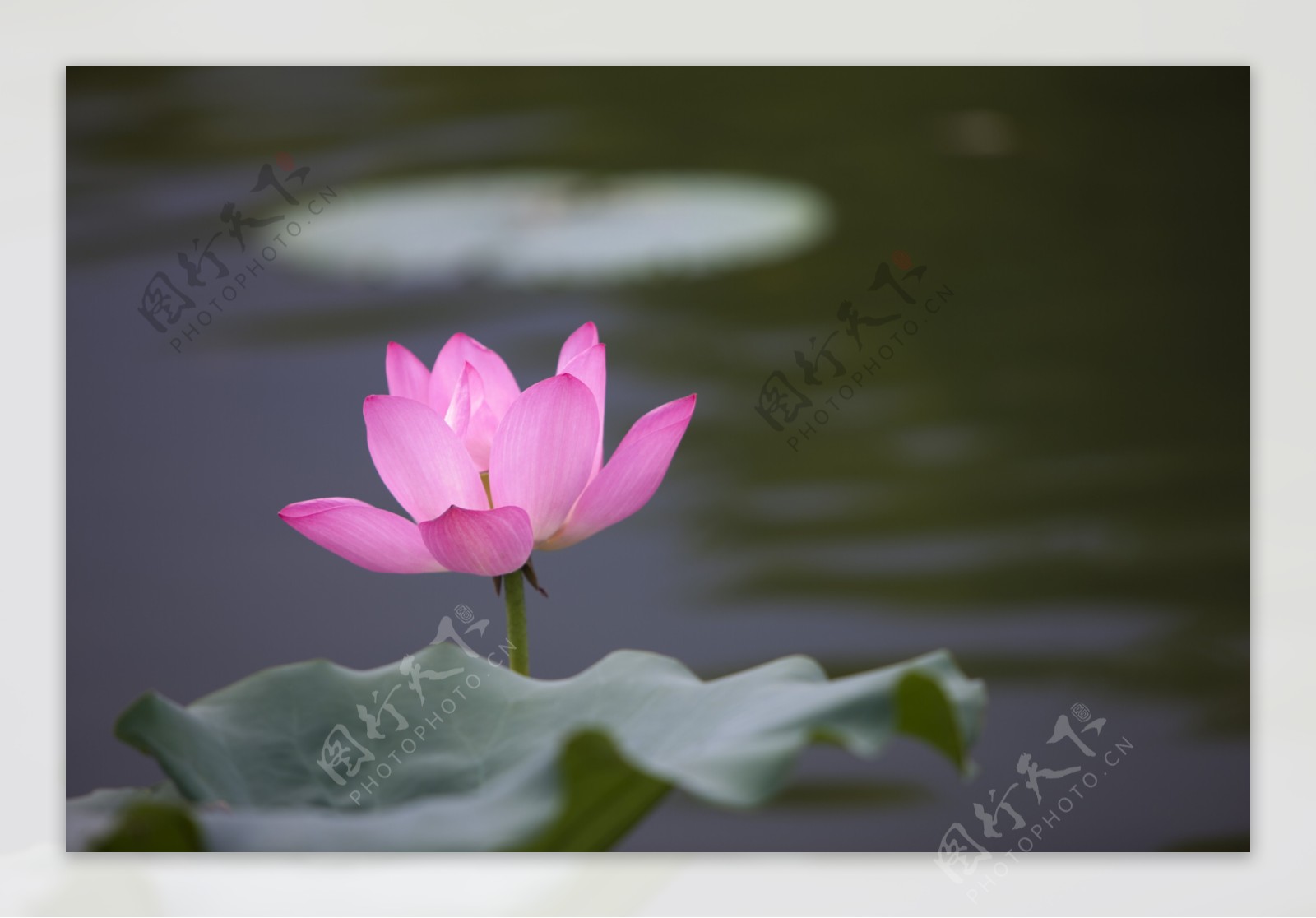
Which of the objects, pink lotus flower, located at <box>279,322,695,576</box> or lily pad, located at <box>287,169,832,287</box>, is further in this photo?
lily pad, located at <box>287,169,832,287</box>

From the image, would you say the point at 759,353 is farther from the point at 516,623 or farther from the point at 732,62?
the point at 516,623

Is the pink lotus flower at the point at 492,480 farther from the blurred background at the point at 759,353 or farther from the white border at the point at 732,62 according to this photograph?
the white border at the point at 732,62

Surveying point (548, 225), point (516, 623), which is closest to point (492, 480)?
point (516, 623)

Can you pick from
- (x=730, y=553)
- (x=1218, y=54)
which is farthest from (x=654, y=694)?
(x=1218, y=54)

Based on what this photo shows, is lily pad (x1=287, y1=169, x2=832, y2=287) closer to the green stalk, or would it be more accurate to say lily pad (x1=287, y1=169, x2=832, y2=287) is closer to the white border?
the white border

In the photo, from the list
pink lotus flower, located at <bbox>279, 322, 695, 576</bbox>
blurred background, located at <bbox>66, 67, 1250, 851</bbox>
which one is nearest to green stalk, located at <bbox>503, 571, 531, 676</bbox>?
pink lotus flower, located at <bbox>279, 322, 695, 576</bbox>

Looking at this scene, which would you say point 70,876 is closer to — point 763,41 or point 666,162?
point 666,162
